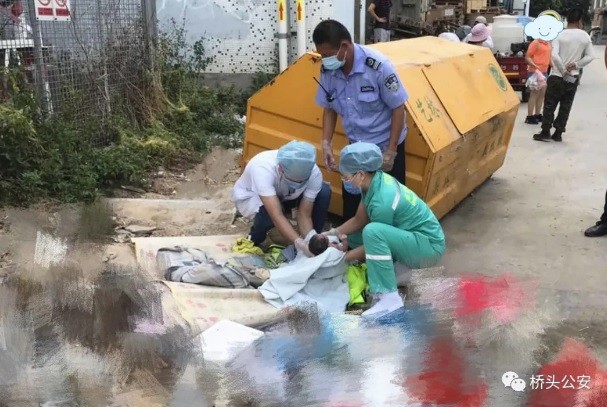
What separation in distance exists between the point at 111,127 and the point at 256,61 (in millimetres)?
3094

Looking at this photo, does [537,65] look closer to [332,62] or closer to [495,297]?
[332,62]

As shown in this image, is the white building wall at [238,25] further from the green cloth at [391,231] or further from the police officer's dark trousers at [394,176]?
the green cloth at [391,231]

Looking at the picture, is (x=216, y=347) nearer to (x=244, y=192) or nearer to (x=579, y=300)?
(x=244, y=192)

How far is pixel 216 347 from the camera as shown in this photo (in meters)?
2.97

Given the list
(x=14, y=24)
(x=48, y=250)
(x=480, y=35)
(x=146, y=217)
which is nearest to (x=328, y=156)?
(x=146, y=217)

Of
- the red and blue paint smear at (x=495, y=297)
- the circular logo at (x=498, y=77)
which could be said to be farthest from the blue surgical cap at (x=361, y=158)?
the circular logo at (x=498, y=77)

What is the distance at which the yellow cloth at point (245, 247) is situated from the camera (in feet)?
13.3

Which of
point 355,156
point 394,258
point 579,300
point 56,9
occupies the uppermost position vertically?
point 56,9

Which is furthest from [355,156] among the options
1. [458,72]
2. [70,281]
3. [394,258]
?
[458,72]

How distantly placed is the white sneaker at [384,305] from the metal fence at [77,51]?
10.8 ft

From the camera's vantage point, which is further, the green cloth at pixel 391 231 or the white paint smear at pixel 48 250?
the white paint smear at pixel 48 250

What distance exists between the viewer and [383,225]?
343 centimetres

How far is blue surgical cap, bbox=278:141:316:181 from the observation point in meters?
3.66

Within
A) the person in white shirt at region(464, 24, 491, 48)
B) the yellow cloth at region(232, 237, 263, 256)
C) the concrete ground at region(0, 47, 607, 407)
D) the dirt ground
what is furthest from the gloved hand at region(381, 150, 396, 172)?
the person in white shirt at region(464, 24, 491, 48)
